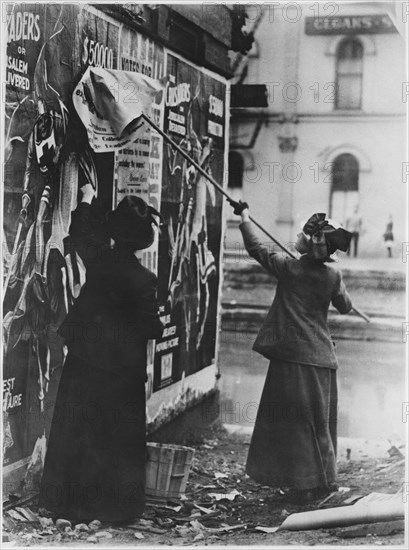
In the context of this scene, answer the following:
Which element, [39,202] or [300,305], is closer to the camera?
[39,202]

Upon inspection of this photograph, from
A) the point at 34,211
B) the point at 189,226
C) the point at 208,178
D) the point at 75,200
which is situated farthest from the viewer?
the point at 189,226

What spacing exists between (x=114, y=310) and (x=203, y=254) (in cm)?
76

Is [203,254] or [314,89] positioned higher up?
[314,89]

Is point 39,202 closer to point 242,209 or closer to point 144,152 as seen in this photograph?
point 144,152

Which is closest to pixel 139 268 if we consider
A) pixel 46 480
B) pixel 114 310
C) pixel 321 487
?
pixel 114 310

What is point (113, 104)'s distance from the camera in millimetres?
5316

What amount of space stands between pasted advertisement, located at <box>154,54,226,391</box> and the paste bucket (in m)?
0.45

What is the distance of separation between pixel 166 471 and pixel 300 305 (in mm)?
1315

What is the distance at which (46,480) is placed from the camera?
5324mm

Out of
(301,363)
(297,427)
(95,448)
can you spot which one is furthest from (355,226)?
(95,448)

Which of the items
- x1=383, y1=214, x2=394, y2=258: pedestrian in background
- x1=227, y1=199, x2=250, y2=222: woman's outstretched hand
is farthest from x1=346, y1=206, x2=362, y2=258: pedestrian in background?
x1=227, y1=199, x2=250, y2=222: woman's outstretched hand

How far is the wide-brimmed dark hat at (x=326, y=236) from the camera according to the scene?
5.47m

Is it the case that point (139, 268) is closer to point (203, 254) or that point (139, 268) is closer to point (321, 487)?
point (203, 254)

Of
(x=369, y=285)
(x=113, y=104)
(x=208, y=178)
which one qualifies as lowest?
(x=369, y=285)
